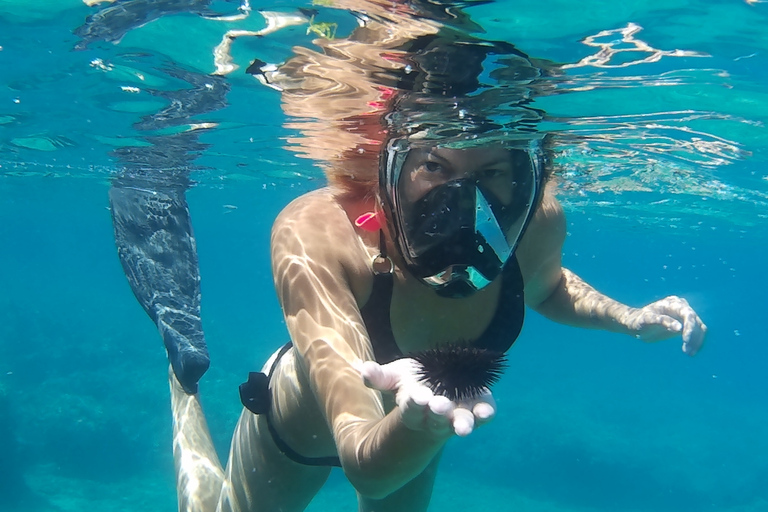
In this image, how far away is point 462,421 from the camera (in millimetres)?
1716

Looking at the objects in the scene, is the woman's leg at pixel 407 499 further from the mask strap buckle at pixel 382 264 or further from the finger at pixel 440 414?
the finger at pixel 440 414

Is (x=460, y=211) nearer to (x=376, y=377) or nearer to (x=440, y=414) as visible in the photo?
(x=376, y=377)

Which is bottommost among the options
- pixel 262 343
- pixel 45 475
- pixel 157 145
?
pixel 262 343

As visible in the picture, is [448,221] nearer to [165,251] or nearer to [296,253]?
[296,253]

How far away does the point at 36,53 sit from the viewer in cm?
870

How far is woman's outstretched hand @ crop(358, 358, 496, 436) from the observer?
1.74 metres

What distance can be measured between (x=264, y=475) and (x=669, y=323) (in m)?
3.75

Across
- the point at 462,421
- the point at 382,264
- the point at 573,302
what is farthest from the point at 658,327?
the point at 462,421

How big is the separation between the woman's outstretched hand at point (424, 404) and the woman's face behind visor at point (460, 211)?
5.84 ft

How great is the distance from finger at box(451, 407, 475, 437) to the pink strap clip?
90.0 inches

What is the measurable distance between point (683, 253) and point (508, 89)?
1928 inches

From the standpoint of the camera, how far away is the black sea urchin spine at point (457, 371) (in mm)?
1884

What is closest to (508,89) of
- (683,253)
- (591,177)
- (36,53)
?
(36,53)

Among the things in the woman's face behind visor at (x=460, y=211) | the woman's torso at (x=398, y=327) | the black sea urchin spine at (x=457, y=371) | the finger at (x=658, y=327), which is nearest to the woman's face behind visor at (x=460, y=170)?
the woman's face behind visor at (x=460, y=211)
